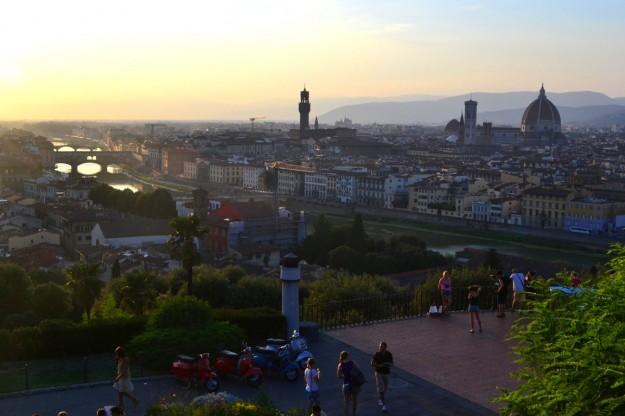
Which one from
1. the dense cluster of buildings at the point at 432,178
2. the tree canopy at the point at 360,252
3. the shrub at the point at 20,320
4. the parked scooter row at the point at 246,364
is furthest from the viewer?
the dense cluster of buildings at the point at 432,178

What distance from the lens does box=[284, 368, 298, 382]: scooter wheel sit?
6.43 meters

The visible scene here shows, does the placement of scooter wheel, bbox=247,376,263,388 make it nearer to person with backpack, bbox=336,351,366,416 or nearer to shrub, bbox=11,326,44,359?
person with backpack, bbox=336,351,366,416

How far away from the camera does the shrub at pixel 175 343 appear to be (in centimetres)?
656

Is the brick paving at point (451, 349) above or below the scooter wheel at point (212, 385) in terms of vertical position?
below

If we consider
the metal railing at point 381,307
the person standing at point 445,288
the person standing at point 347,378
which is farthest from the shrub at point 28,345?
the person standing at point 445,288

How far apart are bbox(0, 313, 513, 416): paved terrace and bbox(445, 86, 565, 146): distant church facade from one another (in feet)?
323

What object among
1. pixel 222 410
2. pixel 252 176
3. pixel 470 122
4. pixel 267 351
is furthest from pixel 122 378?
pixel 470 122

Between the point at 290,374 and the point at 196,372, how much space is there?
0.72 metres

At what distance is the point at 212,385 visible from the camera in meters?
6.05

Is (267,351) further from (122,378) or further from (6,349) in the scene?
(6,349)

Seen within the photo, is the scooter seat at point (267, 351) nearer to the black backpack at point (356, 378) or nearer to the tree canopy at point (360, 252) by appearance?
the black backpack at point (356, 378)

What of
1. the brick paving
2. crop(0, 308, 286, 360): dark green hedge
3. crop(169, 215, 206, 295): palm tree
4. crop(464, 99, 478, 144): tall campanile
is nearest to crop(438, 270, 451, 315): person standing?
the brick paving

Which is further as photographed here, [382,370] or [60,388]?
[60,388]

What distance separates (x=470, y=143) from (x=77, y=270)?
9602 cm
